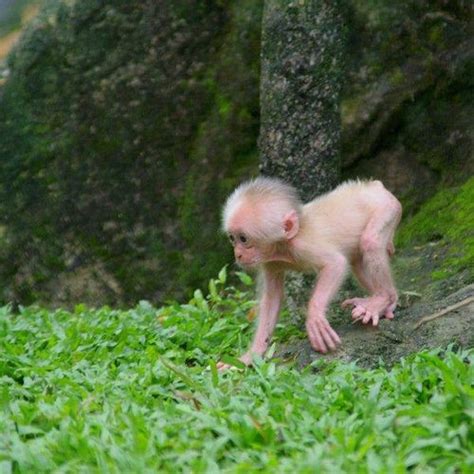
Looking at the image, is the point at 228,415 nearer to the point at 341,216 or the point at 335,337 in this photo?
the point at 335,337

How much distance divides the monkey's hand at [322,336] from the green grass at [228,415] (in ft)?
0.72

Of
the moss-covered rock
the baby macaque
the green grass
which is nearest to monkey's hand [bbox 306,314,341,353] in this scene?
the baby macaque

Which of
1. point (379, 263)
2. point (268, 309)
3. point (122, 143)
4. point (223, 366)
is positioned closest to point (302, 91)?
point (379, 263)

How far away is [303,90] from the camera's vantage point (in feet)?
26.9

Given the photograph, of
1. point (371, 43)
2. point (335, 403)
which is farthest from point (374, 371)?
point (371, 43)

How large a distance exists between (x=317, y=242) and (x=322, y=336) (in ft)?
2.19

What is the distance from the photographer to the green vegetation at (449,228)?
8234 mm

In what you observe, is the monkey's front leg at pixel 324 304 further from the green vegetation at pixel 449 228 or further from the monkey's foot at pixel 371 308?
the green vegetation at pixel 449 228

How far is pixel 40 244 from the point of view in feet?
36.5

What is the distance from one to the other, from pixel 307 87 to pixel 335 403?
3.42m

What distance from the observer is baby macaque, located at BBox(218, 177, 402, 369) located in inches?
279

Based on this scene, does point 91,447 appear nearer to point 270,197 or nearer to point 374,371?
point 374,371

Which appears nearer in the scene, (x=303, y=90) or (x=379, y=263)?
(x=379, y=263)

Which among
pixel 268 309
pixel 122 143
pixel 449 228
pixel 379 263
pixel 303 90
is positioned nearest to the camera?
pixel 379 263
